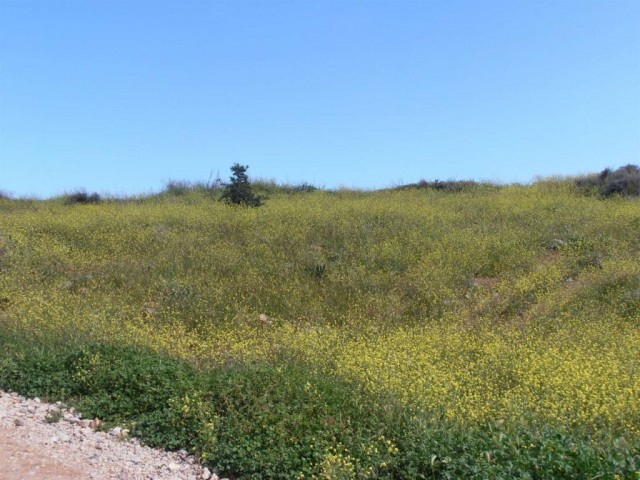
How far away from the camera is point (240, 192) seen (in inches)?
710

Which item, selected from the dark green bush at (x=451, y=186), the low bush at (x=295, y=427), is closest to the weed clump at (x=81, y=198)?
the dark green bush at (x=451, y=186)

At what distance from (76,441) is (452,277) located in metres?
7.62

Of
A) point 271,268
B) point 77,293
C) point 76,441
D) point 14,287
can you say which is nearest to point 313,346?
point 76,441

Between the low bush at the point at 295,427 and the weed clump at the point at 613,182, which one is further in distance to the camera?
the weed clump at the point at 613,182

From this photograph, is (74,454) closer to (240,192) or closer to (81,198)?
(240,192)

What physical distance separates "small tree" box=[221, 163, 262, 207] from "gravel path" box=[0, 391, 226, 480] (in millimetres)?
12206

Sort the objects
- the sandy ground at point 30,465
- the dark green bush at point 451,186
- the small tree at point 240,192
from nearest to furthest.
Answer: the sandy ground at point 30,465
the small tree at point 240,192
the dark green bush at point 451,186

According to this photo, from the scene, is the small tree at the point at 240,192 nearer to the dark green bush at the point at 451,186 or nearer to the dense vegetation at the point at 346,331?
the dense vegetation at the point at 346,331

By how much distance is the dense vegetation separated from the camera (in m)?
4.89

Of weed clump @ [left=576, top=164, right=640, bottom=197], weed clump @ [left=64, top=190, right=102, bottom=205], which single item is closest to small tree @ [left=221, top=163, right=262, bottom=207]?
weed clump @ [left=64, top=190, right=102, bottom=205]

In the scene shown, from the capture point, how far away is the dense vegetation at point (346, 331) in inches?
193

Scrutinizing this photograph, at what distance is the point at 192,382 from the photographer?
6012mm

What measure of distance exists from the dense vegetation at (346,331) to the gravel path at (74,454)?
0.19 m

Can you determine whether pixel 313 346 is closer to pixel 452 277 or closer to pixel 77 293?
pixel 452 277
